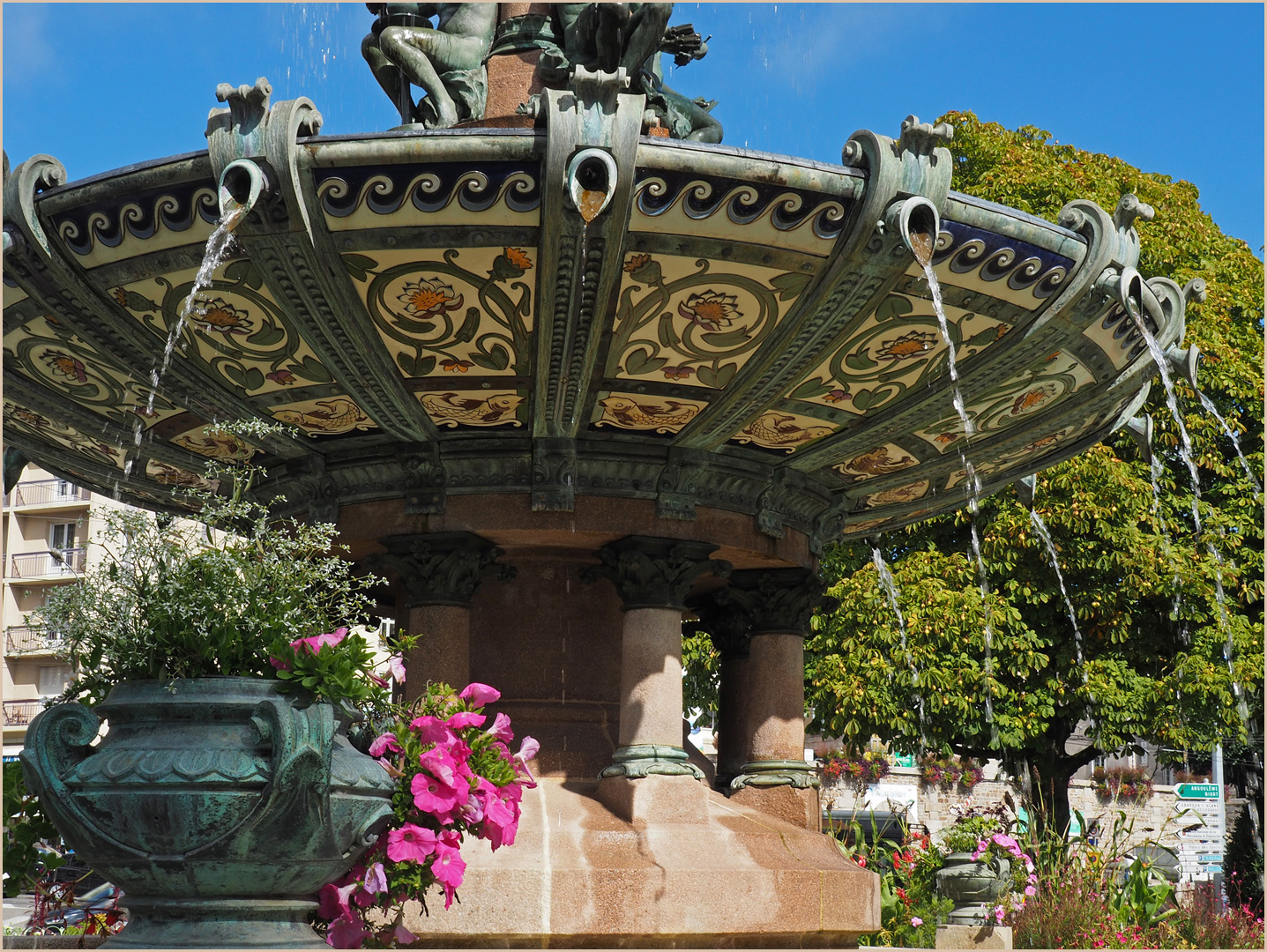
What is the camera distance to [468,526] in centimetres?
882

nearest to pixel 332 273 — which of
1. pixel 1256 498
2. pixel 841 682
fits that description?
pixel 841 682

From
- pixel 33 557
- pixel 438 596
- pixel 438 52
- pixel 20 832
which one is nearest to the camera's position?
pixel 20 832

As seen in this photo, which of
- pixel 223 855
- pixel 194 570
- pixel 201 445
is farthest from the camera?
pixel 201 445

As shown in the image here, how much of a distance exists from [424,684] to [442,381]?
6.28 ft

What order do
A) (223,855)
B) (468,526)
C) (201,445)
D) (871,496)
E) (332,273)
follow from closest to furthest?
(223,855)
(332,273)
(468,526)
(201,445)
(871,496)

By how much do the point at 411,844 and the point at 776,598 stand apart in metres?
5.28

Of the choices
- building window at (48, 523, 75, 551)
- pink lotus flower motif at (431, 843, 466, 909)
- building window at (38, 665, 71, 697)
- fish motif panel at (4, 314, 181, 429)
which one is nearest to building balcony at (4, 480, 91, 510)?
building window at (48, 523, 75, 551)

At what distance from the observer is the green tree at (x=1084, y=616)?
62.4 feet

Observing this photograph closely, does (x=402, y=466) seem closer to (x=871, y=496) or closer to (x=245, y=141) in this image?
(x=245, y=141)

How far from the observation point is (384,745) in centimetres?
529

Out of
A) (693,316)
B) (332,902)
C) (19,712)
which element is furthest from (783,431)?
(19,712)

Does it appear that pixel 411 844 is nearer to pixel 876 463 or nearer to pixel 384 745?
pixel 384 745

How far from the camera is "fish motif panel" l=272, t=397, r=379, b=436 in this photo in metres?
8.68

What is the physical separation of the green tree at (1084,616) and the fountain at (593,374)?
8.91m
